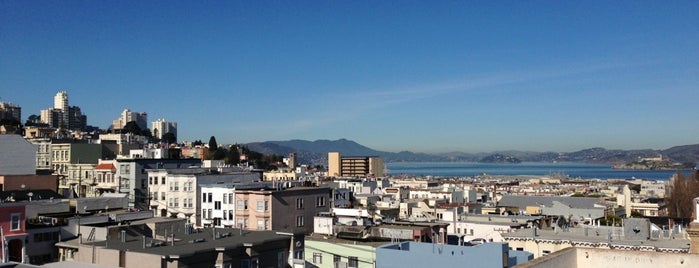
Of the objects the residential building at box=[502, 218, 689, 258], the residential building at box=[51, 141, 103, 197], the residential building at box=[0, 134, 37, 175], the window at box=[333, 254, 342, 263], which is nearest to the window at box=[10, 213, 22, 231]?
the window at box=[333, 254, 342, 263]

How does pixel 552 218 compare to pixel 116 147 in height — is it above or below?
below

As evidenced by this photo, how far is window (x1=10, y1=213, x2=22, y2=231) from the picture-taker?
2878cm

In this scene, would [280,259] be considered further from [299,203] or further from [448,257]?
[299,203]

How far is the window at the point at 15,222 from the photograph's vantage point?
94.4 feet

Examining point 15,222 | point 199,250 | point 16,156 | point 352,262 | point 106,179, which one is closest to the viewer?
point 199,250

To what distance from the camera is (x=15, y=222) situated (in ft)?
95.1

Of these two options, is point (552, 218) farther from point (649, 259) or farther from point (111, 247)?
point (111, 247)

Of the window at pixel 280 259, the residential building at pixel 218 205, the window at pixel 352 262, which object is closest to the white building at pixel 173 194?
the residential building at pixel 218 205

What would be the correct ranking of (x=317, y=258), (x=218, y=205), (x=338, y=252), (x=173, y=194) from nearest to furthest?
(x=338, y=252)
(x=317, y=258)
(x=218, y=205)
(x=173, y=194)

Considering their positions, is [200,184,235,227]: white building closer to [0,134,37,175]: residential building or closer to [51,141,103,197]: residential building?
[0,134,37,175]: residential building

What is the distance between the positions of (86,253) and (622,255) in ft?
61.5

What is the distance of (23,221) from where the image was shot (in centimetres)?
2916

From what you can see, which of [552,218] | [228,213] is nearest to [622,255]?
[552,218]

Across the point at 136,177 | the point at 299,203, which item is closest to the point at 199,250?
the point at 299,203
